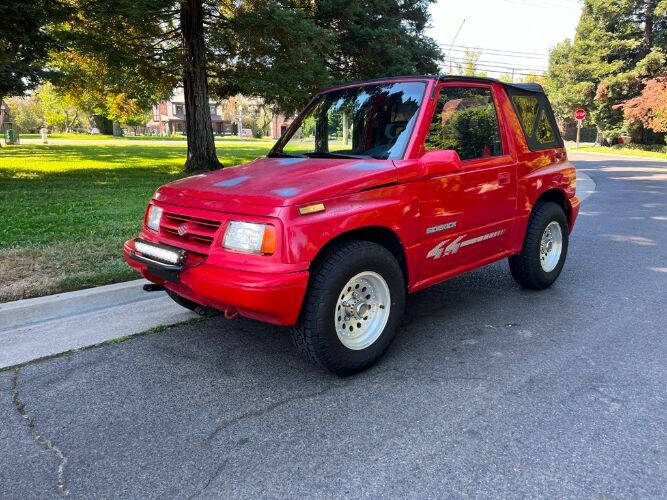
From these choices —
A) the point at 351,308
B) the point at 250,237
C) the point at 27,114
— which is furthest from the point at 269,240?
the point at 27,114

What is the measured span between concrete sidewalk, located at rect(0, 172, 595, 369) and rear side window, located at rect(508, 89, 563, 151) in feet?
11.3

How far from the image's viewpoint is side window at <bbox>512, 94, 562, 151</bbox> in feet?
15.7

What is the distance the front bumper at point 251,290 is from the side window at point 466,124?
1602 millimetres

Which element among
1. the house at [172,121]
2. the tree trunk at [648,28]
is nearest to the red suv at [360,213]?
the tree trunk at [648,28]

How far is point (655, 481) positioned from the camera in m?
2.38

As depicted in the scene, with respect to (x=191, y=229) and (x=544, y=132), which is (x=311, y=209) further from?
(x=544, y=132)

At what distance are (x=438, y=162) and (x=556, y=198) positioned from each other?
7.28 feet

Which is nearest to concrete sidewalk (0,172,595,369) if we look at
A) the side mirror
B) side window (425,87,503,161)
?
the side mirror

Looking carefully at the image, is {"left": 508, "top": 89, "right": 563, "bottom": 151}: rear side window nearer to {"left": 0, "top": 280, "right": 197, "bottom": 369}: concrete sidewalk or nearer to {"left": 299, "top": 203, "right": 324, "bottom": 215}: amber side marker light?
{"left": 299, "top": 203, "right": 324, "bottom": 215}: amber side marker light

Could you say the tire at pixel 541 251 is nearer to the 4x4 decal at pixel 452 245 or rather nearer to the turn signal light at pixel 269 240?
the 4x4 decal at pixel 452 245

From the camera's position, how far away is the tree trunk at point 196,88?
13.4m

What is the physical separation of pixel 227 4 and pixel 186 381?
552 inches

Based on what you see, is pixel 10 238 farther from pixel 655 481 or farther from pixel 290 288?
pixel 655 481

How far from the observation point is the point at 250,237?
3.09 m
